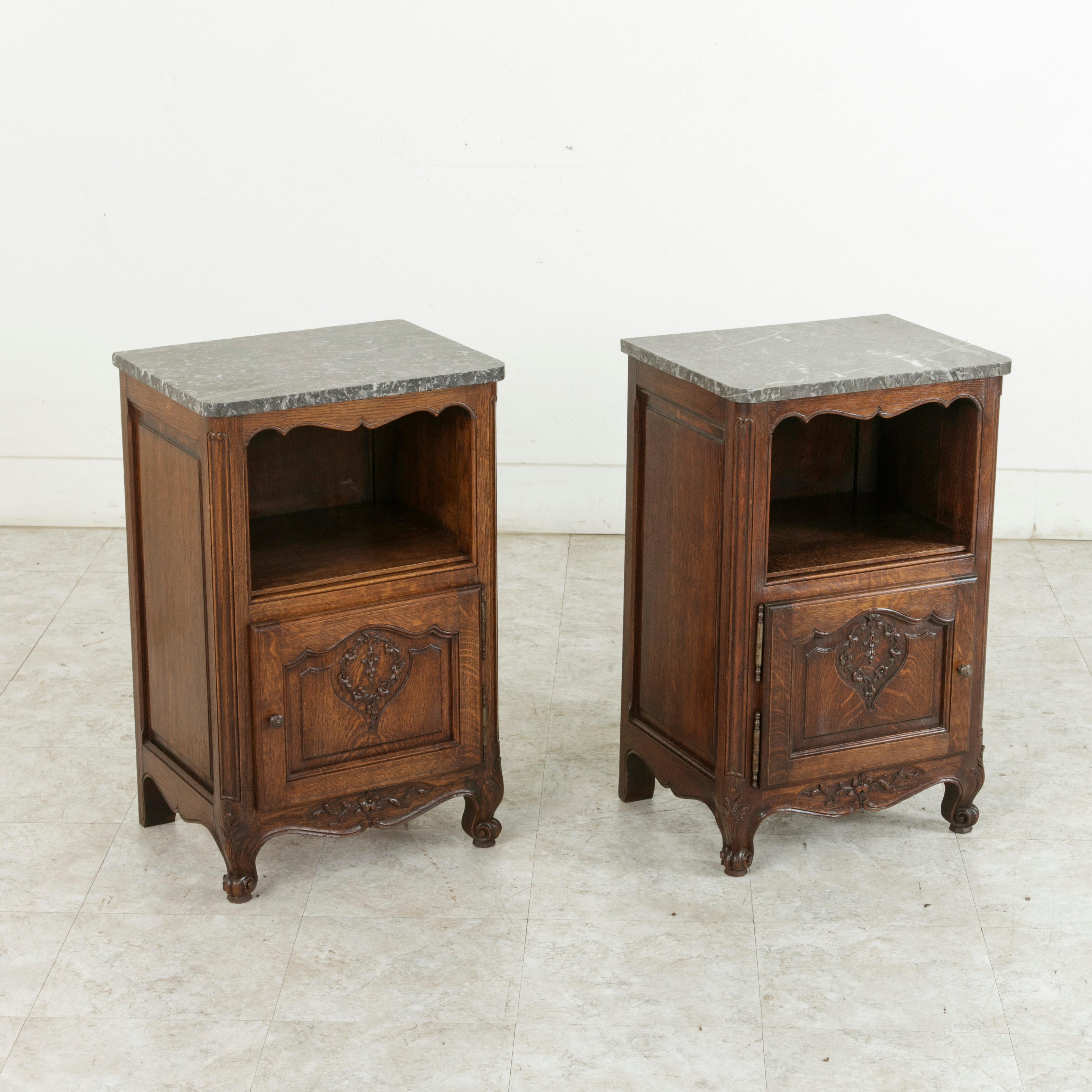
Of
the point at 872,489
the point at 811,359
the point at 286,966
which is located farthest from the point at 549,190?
the point at 286,966

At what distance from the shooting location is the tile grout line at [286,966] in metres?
2.63

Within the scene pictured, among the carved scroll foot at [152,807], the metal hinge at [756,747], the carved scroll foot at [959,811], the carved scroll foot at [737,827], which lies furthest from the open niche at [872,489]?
the carved scroll foot at [152,807]

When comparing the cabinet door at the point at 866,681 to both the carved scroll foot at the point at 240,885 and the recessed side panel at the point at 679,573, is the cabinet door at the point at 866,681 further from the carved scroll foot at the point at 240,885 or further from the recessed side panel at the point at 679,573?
the carved scroll foot at the point at 240,885

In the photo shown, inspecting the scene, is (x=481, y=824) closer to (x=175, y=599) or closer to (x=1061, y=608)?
(x=175, y=599)

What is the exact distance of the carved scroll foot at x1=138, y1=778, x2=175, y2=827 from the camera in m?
3.39

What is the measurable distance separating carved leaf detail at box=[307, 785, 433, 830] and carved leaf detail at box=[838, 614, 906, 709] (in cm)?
90

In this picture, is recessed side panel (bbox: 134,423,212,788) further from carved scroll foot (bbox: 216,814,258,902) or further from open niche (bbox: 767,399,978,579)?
open niche (bbox: 767,399,978,579)

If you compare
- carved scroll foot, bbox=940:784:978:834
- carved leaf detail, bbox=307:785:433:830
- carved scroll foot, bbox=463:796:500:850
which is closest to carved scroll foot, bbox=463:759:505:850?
carved scroll foot, bbox=463:796:500:850

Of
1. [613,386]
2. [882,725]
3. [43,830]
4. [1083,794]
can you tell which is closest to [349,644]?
[43,830]

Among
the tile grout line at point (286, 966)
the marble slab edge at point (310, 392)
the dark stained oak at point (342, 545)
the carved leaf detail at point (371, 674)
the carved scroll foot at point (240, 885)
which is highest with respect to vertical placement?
the marble slab edge at point (310, 392)

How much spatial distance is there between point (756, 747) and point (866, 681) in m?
0.27

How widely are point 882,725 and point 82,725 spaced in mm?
1987

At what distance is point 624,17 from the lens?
496 centimetres

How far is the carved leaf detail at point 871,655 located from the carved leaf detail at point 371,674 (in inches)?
35.2
